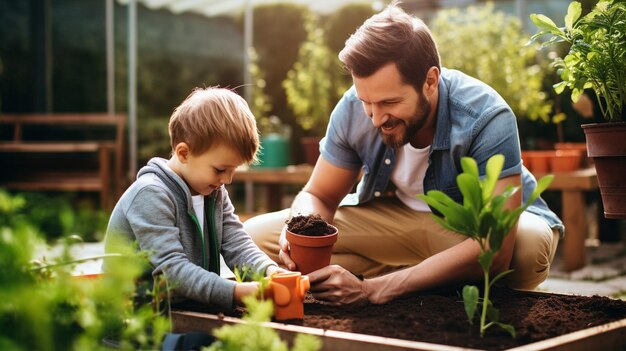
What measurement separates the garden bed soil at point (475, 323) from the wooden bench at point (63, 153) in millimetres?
4878

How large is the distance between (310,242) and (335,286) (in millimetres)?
155

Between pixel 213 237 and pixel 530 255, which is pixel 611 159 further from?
pixel 213 237

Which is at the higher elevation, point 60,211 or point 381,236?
point 381,236

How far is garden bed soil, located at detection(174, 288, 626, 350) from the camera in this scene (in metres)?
1.82

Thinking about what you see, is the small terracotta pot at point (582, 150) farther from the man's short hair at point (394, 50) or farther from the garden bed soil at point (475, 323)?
the garden bed soil at point (475, 323)

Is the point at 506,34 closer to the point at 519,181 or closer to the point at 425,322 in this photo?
the point at 519,181

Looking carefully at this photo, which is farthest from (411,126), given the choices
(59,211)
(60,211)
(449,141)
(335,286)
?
(59,211)

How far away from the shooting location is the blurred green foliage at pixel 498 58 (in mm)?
5250

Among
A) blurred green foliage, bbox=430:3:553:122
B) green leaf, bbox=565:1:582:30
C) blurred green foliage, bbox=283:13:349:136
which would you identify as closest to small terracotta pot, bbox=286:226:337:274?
green leaf, bbox=565:1:582:30

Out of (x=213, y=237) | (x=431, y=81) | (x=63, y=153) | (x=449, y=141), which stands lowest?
(x=63, y=153)

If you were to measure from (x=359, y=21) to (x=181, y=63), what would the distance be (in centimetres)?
220

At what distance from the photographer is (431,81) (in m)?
2.56

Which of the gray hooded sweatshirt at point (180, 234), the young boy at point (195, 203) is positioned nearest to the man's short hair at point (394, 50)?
the young boy at point (195, 203)

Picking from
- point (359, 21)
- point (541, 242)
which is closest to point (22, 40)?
point (359, 21)
